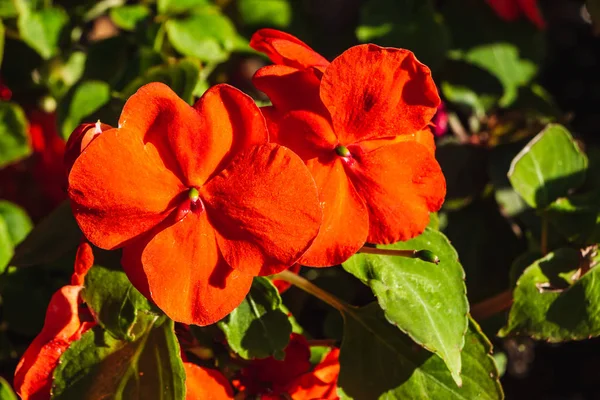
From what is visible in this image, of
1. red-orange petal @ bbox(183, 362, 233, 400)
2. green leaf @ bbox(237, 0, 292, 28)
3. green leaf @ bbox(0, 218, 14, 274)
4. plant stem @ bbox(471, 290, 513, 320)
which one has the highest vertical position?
green leaf @ bbox(237, 0, 292, 28)

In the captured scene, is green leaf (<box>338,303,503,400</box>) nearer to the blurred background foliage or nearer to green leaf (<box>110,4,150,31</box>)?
the blurred background foliage

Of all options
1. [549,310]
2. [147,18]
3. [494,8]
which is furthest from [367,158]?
[494,8]

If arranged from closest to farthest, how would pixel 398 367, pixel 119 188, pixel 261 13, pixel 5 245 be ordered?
1. pixel 119 188
2. pixel 398 367
3. pixel 5 245
4. pixel 261 13

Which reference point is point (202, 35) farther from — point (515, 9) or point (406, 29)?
point (515, 9)

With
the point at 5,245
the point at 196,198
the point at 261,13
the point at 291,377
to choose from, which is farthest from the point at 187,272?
the point at 261,13

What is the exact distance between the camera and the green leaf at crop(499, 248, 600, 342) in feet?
3.01

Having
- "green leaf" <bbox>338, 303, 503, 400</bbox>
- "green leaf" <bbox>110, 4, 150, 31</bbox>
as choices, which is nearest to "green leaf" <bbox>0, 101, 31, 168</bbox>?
"green leaf" <bbox>110, 4, 150, 31</bbox>

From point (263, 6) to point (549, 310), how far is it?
825mm

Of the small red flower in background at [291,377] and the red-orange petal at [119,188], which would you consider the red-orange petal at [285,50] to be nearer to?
the red-orange petal at [119,188]

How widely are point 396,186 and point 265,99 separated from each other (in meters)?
0.31

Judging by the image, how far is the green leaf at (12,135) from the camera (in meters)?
1.21

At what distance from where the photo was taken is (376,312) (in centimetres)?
91

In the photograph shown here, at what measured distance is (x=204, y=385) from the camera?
0.79m

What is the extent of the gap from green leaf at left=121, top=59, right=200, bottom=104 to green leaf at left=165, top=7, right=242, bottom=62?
7.7 inches
